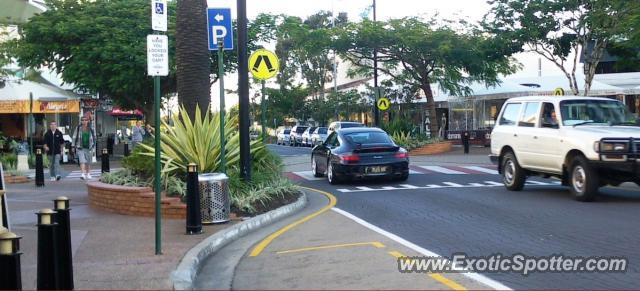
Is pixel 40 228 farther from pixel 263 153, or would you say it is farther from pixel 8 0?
pixel 8 0

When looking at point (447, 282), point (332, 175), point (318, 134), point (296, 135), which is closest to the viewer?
point (447, 282)

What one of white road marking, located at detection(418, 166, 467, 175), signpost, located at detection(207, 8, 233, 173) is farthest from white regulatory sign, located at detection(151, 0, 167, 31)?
white road marking, located at detection(418, 166, 467, 175)

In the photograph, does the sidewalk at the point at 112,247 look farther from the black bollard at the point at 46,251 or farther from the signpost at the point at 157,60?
the black bollard at the point at 46,251

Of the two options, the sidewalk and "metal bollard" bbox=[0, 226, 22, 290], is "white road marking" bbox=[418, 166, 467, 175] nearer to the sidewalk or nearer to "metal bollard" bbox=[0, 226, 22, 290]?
the sidewalk

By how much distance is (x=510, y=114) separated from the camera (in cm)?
1458

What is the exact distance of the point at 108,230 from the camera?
31.9 ft

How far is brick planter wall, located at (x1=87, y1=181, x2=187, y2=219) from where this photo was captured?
35.7ft

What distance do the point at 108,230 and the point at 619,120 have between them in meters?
9.57

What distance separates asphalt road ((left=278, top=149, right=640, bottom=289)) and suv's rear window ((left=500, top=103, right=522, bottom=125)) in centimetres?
149

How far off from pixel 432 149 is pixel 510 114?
15771mm

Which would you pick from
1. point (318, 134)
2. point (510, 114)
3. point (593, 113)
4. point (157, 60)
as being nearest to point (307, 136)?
point (318, 134)

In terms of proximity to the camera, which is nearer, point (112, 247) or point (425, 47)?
point (112, 247)

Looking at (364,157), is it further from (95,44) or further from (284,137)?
(284,137)

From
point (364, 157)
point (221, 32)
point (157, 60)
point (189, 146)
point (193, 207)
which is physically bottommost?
point (193, 207)
